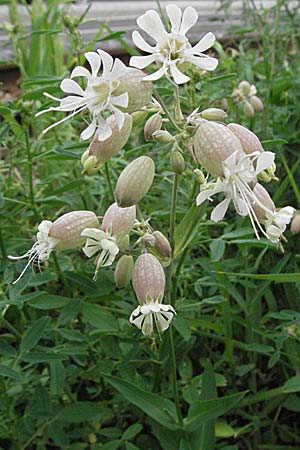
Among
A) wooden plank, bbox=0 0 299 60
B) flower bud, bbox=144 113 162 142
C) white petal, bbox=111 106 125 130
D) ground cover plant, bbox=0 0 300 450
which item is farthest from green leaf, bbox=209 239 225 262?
wooden plank, bbox=0 0 299 60

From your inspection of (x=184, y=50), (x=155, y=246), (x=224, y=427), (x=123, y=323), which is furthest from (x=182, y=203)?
(x=184, y=50)

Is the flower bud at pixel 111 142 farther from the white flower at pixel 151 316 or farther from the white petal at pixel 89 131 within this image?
the white flower at pixel 151 316

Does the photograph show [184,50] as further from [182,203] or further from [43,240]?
[182,203]

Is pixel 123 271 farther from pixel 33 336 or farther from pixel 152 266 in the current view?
pixel 33 336

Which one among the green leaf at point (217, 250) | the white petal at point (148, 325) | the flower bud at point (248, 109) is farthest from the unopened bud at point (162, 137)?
the flower bud at point (248, 109)

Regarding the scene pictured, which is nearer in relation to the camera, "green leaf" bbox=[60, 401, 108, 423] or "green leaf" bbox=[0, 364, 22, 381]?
"green leaf" bbox=[0, 364, 22, 381]

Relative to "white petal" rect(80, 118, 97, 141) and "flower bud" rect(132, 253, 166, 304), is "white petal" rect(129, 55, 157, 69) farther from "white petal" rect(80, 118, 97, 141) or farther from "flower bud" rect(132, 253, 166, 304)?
"flower bud" rect(132, 253, 166, 304)

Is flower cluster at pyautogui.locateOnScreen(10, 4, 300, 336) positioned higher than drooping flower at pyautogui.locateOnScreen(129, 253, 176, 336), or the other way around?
flower cluster at pyautogui.locateOnScreen(10, 4, 300, 336)
